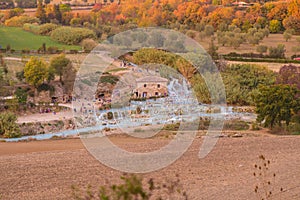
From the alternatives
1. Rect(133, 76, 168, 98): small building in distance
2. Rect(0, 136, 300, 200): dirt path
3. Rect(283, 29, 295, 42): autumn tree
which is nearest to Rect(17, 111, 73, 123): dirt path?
Rect(133, 76, 168, 98): small building in distance

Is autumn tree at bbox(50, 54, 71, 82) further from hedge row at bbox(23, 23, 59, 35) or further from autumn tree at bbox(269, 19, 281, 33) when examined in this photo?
autumn tree at bbox(269, 19, 281, 33)

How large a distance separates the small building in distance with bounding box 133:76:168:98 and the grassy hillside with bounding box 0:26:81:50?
43.8 feet

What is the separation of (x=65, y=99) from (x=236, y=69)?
7793 mm

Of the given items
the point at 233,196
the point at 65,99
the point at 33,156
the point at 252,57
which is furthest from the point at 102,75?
the point at 233,196

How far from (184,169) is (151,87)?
36.2 feet

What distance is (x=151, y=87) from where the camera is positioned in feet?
86.6

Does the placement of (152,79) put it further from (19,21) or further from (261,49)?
(19,21)

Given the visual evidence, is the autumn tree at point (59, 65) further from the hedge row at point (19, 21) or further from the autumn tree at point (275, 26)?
the hedge row at point (19, 21)

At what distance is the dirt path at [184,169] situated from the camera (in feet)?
45.9

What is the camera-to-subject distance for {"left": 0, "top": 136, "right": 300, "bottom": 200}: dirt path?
13977mm

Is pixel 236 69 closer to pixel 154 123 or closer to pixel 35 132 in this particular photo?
pixel 154 123

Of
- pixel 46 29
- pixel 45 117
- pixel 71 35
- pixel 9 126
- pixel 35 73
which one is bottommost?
pixel 46 29

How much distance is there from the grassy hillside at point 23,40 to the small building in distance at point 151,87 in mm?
13341

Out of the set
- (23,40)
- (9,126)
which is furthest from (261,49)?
(9,126)
